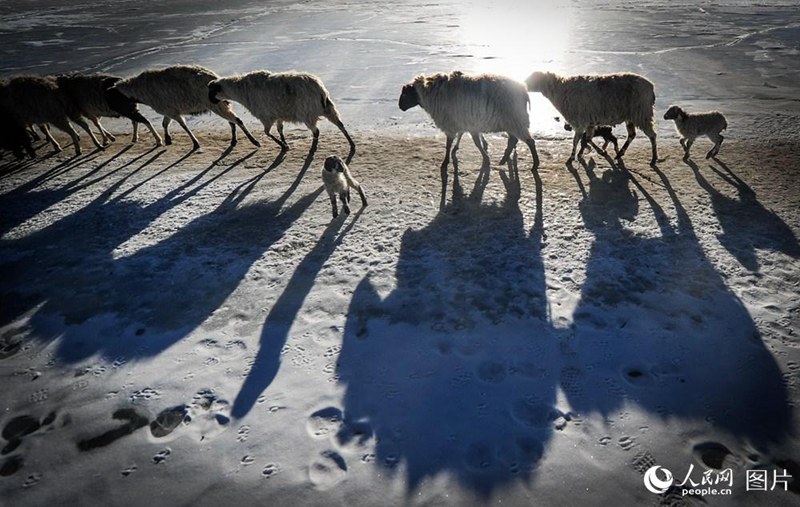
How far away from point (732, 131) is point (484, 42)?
12.5m

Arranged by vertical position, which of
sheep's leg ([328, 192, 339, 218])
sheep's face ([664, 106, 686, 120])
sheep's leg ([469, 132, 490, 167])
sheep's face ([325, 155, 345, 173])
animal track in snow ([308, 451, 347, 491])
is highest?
sheep's face ([664, 106, 686, 120])

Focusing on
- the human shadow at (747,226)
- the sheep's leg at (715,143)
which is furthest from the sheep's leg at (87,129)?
the sheep's leg at (715,143)

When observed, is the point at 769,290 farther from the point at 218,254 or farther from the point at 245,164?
the point at 245,164

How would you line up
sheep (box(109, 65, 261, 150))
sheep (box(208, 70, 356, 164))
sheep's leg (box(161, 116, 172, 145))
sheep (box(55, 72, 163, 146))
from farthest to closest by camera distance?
1. sheep's leg (box(161, 116, 172, 145))
2. sheep (box(55, 72, 163, 146))
3. sheep (box(109, 65, 261, 150))
4. sheep (box(208, 70, 356, 164))

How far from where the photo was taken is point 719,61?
1448 centimetres

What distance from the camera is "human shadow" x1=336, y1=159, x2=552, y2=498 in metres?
3.36

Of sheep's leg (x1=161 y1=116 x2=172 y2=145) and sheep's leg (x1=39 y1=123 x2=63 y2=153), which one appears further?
sheep's leg (x1=39 y1=123 x2=63 y2=153)

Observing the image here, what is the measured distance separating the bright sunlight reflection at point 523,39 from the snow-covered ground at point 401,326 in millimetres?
2916

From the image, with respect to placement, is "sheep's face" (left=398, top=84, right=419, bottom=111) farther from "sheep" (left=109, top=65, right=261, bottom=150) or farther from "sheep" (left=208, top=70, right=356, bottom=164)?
"sheep" (left=109, top=65, right=261, bottom=150)

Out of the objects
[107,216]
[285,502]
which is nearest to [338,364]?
[285,502]

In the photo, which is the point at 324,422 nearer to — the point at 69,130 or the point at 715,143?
the point at 715,143

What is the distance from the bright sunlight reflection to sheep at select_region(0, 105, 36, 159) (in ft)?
37.0

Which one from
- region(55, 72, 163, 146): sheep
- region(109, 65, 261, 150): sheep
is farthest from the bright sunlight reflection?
region(55, 72, 163, 146): sheep

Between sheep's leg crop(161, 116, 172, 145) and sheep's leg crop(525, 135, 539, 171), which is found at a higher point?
sheep's leg crop(161, 116, 172, 145)
